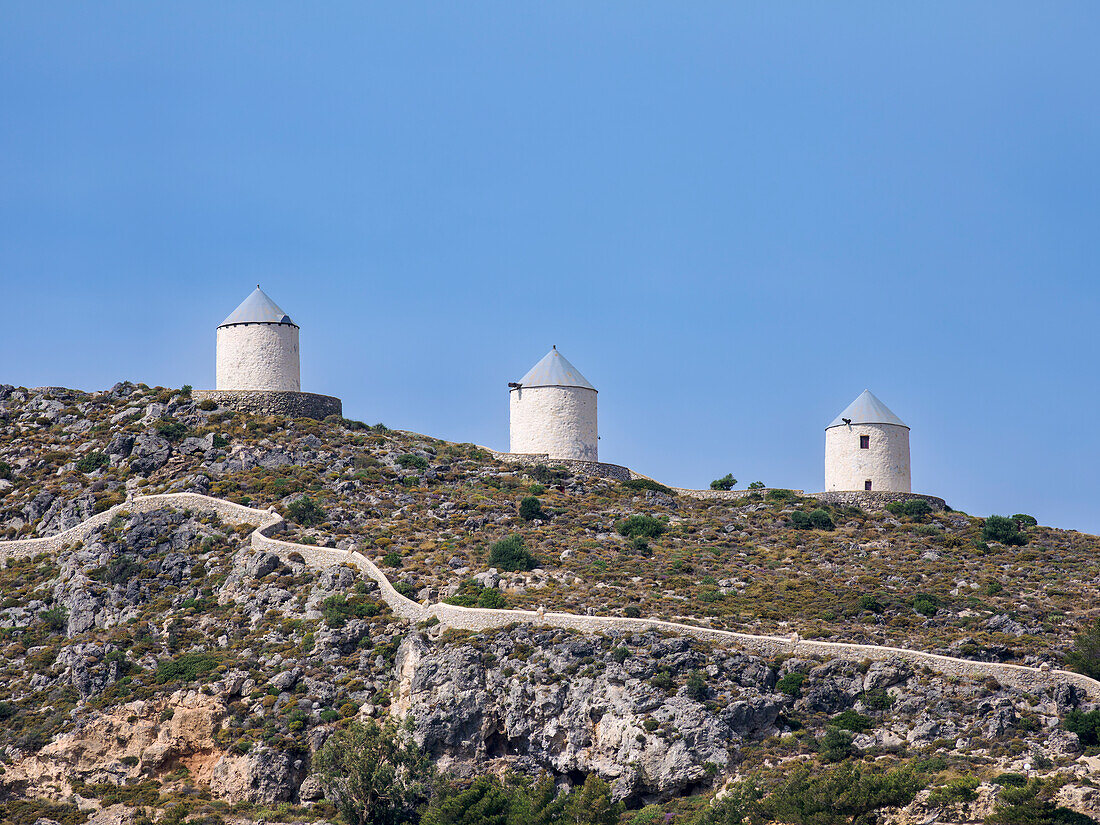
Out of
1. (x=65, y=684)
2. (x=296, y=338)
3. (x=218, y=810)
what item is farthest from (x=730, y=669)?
(x=296, y=338)

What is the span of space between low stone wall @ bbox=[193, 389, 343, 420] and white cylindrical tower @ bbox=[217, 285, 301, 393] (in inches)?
18.9

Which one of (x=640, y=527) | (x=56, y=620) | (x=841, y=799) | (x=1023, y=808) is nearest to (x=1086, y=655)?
(x=1023, y=808)

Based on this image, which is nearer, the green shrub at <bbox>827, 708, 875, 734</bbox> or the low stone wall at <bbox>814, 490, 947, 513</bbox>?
the green shrub at <bbox>827, 708, 875, 734</bbox>

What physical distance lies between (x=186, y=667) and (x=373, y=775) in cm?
1102

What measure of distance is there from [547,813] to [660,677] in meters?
7.76

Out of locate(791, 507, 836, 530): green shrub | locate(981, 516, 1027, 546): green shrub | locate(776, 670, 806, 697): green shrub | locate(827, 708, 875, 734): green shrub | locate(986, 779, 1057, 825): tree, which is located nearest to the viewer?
locate(986, 779, 1057, 825): tree

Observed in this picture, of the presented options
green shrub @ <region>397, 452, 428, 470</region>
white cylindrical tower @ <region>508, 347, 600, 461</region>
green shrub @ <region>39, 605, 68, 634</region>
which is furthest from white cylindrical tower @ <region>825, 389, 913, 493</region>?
green shrub @ <region>39, 605, 68, 634</region>

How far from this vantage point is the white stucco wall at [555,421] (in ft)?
264

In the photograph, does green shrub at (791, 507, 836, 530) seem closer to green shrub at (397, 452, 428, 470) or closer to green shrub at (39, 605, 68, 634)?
green shrub at (397, 452, 428, 470)

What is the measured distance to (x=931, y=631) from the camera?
62219 millimetres

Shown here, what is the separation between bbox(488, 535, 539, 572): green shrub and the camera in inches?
2613

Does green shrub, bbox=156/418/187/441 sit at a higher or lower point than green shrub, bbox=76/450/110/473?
higher

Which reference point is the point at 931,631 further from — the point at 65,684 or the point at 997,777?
the point at 65,684

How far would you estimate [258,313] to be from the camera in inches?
3123
